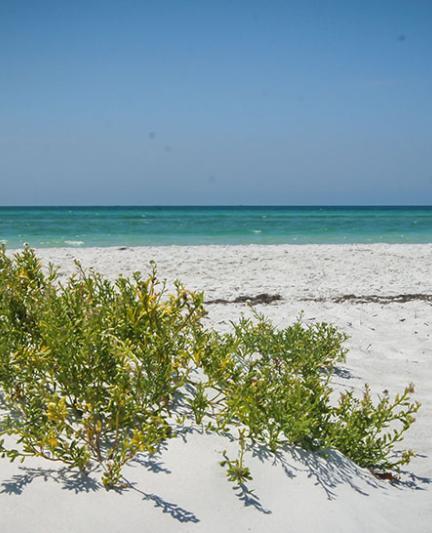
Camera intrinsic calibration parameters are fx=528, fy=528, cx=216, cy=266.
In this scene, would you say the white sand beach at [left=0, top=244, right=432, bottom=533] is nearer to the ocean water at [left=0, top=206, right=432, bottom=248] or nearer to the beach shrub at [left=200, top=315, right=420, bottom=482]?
the beach shrub at [left=200, top=315, right=420, bottom=482]

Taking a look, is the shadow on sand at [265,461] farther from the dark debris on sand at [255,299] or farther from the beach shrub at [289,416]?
the dark debris on sand at [255,299]

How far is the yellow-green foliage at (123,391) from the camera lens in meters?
2.25

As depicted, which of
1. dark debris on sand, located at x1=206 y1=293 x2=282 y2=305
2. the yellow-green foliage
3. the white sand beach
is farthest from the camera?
dark debris on sand, located at x1=206 y1=293 x2=282 y2=305

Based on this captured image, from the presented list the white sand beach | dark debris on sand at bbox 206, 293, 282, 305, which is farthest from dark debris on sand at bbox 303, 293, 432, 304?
the white sand beach

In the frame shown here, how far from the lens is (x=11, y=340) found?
105 inches

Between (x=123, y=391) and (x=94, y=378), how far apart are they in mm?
184

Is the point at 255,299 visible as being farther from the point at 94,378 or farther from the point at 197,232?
the point at 197,232

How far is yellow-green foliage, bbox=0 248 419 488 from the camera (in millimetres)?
2252

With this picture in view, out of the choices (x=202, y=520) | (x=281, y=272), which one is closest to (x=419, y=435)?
(x=202, y=520)

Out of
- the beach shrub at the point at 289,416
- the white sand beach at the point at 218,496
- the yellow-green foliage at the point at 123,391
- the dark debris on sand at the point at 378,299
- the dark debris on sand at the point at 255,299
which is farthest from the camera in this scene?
the dark debris on sand at the point at 378,299

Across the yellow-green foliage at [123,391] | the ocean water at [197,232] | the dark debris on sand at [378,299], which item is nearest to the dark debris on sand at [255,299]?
the dark debris on sand at [378,299]

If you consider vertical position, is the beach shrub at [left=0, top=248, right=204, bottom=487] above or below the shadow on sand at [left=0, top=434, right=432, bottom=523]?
above

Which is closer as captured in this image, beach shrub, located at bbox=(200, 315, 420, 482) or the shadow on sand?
the shadow on sand

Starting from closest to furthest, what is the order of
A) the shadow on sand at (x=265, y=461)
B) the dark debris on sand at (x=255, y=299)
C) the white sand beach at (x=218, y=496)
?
the white sand beach at (x=218, y=496)
the shadow on sand at (x=265, y=461)
the dark debris on sand at (x=255, y=299)
